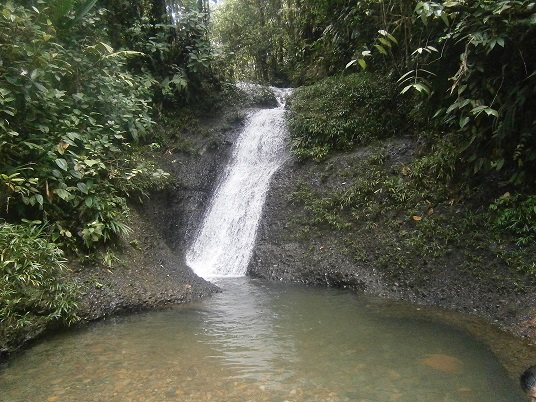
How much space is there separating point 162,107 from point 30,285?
24.5 ft

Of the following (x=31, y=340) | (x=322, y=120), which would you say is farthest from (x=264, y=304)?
(x=322, y=120)

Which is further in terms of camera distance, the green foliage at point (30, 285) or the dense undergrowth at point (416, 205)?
the dense undergrowth at point (416, 205)

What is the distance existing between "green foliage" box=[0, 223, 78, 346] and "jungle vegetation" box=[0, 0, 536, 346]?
17 mm

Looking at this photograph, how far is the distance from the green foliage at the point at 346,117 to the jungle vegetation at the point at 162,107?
37 millimetres

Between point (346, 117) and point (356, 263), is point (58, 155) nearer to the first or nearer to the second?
point (356, 263)

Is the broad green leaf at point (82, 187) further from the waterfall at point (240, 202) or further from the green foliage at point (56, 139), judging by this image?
the waterfall at point (240, 202)

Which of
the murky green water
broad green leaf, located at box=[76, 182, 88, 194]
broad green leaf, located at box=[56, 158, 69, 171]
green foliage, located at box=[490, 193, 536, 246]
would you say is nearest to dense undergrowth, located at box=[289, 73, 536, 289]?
green foliage, located at box=[490, 193, 536, 246]

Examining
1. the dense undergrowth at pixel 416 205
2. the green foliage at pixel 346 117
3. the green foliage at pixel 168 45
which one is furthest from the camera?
the green foliage at pixel 168 45

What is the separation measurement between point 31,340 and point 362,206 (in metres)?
5.83

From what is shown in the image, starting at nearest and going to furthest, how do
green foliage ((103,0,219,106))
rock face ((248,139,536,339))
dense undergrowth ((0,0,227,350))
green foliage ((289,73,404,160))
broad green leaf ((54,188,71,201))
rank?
1. dense undergrowth ((0,0,227,350))
2. rock face ((248,139,536,339))
3. broad green leaf ((54,188,71,201))
4. green foliage ((289,73,404,160))
5. green foliage ((103,0,219,106))

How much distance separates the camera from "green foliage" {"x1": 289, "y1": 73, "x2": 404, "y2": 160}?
29.7 ft

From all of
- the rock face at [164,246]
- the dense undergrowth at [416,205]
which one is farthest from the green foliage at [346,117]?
the rock face at [164,246]

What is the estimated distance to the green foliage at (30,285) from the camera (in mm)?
4477

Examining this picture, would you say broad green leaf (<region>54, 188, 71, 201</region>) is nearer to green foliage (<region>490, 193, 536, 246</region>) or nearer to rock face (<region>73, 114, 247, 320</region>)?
rock face (<region>73, 114, 247, 320</region>)
